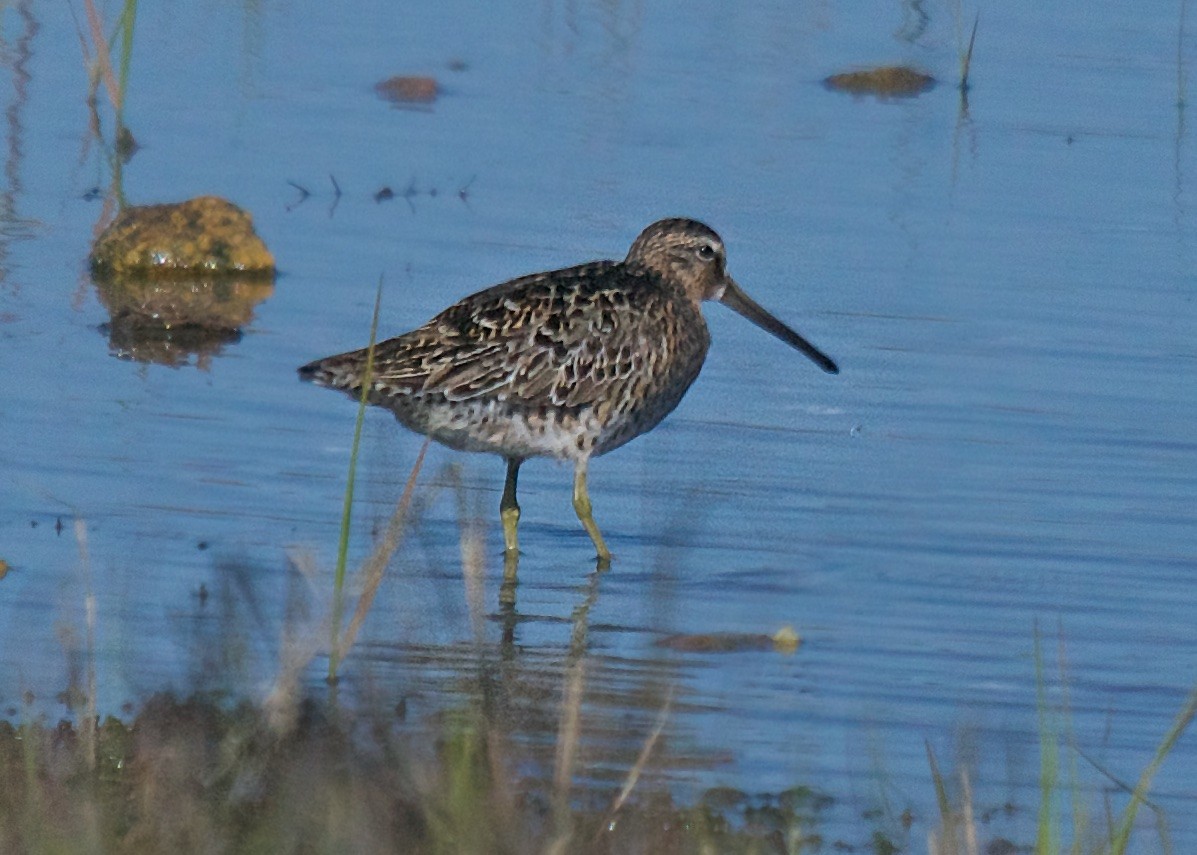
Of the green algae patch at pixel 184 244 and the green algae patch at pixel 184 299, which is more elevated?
the green algae patch at pixel 184 244

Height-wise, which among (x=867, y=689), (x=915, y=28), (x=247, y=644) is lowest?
(x=867, y=689)

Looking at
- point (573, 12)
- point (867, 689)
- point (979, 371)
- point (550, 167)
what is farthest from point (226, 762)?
point (573, 12)

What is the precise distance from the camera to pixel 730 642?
21.6 feet

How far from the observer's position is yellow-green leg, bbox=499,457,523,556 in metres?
7.67

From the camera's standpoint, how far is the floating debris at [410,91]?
12789 millimetres

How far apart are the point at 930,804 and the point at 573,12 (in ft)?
32.2

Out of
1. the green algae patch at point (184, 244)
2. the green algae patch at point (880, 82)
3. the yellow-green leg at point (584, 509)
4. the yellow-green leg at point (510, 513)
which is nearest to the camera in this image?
the yellow-green leg at point (584, 509)

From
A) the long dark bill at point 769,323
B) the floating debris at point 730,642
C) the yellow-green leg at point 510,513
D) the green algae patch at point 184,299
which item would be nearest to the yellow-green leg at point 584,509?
the yellow-green leg at point 510,513

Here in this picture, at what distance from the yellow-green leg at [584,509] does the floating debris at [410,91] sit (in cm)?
543

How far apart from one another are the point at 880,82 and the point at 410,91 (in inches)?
103

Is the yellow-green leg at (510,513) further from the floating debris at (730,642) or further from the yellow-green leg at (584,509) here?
the floating debris at (730,642)

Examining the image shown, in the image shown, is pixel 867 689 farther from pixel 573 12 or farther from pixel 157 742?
pixel 573 12

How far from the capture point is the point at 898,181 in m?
11.7

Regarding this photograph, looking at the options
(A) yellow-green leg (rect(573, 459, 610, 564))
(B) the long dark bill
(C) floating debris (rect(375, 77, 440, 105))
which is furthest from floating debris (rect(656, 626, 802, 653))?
(C) floating debris (rect(375, 77, 440, 105))
